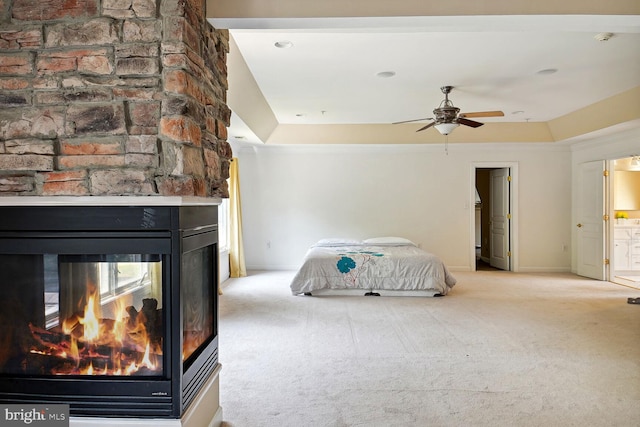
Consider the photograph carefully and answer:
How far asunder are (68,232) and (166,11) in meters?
1.08

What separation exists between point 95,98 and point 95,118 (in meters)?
0.09

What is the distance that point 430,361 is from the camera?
312cm

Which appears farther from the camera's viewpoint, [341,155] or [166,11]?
[341,155]

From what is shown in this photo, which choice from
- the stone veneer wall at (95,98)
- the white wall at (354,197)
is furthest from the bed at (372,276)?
the stone veneer wall at (95,98)

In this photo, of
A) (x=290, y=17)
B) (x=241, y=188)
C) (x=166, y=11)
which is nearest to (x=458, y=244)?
(x=241, y=188)

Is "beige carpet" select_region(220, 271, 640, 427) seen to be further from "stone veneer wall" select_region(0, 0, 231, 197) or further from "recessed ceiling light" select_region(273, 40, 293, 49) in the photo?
"recessed ceiling light" select_region(273, 40, 293, 49)

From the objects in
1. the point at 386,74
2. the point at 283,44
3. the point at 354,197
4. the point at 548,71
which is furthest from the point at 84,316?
the point at 354,197

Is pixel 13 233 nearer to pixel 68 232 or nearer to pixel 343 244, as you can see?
pixel 68 232

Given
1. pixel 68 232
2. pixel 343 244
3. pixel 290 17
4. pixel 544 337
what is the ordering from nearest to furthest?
pixel 68 232
pixel 290 17
pixel 544 337
pixel 343 244

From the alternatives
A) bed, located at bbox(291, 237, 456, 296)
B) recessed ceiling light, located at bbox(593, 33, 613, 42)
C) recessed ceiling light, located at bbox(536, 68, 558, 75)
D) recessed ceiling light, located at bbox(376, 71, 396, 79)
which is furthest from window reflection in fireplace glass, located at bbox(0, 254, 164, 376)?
recessed ceiling light, located at bbox(536, 68, 558, 75)

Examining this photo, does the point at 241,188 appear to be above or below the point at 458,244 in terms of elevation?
above

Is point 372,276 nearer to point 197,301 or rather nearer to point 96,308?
point 197,301

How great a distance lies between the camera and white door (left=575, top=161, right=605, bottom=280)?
6.60 metres

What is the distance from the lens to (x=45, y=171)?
1760mm
